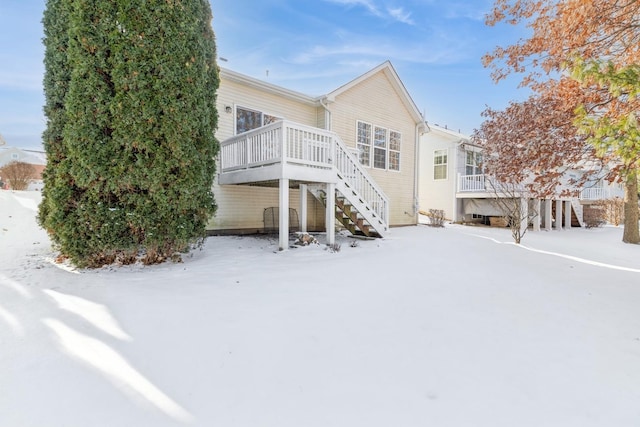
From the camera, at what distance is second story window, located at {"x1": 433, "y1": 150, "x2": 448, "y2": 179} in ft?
58.2

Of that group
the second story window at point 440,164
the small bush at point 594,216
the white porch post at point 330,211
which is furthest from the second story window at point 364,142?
the small bush at point 594,216

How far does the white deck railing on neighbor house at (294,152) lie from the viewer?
7188mm

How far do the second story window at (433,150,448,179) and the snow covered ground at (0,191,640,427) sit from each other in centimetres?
1319

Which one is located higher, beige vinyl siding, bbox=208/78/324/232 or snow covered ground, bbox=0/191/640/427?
beige vinyl siding, bbox=208/78/324/232

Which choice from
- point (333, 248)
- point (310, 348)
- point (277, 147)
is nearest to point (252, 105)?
point (277, 147)

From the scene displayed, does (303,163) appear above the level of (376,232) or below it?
above

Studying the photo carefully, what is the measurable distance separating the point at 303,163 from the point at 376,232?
11.3 ft

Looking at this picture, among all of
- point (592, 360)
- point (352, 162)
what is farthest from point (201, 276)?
point (352, 162)

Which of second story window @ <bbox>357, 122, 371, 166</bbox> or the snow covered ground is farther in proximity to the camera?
second story window @ <bbox>357, 122, 371, 166</bbox>

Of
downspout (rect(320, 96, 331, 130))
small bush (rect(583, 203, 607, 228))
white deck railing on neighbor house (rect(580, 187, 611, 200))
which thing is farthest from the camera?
white deck railing on neighbor house (rect(580, 187, 611, 200))

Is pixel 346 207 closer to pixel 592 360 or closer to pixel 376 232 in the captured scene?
pixel 376 232

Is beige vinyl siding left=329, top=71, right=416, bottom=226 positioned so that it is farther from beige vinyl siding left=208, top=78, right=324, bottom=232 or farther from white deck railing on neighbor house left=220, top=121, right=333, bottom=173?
white deck railing on neighbor house left=220, top=121, right=333, bottom=173

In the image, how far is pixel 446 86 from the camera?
14391 millimetres

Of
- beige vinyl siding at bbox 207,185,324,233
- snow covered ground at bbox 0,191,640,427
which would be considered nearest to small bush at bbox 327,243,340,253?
snow covered ground at bbox 0,191,640,427
